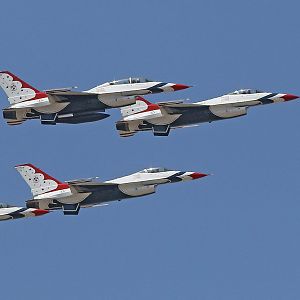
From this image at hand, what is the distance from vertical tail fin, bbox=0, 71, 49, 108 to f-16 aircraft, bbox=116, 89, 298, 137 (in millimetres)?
5923

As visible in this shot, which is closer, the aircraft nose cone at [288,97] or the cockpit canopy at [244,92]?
the aircraft nose cone at [288,97]

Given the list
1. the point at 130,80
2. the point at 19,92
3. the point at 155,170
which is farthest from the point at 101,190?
the point at 19,92

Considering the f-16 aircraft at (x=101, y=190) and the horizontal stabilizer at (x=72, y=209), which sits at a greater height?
the f-16 aircraft at (x=101, y=190)

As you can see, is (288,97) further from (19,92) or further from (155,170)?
(19,92)

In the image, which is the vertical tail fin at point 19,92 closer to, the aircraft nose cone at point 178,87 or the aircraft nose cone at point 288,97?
the aircraft nose cone at point 178,87

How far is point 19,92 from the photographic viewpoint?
8081cm

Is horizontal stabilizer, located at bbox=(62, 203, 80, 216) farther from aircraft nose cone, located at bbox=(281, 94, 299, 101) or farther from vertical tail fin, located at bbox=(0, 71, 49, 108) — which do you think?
aircraft nose cone, located at bbox=(281, 94, 299, 101)

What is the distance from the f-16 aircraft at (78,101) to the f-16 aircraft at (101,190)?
5.01 meters

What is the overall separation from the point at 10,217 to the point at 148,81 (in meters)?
13.7

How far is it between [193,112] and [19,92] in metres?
12.7

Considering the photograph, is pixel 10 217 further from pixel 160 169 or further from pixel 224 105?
pixel 224 105

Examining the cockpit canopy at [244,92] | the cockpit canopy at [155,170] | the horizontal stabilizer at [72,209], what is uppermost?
the cockpit canopy at [244,92]

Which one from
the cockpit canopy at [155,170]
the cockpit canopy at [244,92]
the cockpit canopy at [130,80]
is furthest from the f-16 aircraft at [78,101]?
the cockpit canopy at [155,170]

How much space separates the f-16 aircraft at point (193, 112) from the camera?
3127 inches
